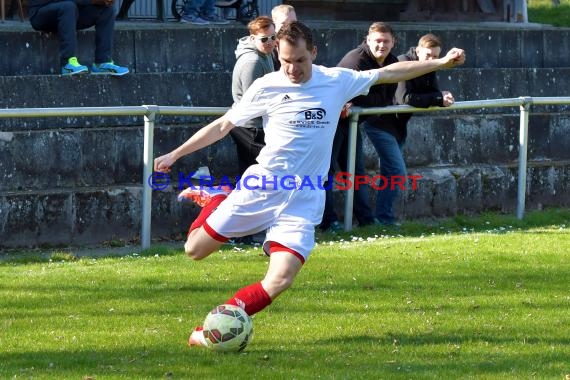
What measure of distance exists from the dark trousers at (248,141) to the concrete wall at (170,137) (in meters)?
0.96

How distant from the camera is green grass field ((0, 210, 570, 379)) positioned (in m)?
7.82

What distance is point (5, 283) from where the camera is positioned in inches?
414

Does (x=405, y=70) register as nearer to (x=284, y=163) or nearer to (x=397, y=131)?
(x=284, y=163)

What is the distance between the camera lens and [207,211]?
909 centimetres

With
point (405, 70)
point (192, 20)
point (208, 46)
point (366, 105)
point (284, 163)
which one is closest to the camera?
point (284, 163)

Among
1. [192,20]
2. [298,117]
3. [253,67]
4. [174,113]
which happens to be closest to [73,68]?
[174,113]

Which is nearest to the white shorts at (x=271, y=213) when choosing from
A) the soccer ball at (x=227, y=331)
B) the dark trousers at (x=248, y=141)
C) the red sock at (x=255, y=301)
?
the red sock at (x=255, y=301)

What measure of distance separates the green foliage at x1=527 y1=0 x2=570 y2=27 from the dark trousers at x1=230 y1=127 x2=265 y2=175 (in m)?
14.1

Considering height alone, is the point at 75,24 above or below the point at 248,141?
above

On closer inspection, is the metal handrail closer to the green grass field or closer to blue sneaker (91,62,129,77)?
the green grass field

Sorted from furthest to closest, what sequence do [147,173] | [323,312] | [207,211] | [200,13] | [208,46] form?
[200,13]
[208,46]
[147,173]
[323,312]
[207,211]

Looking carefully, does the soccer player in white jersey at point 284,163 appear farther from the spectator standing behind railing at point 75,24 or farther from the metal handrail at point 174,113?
the spectator standing behind railing at point 75,24

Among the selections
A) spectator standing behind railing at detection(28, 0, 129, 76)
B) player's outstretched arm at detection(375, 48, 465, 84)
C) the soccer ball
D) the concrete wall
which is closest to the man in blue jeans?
the concrete wall

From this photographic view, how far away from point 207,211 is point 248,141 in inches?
153
